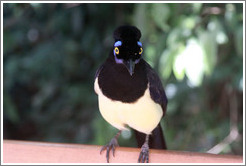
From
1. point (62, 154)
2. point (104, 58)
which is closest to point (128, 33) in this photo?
point (62, 154)

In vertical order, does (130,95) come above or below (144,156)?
above

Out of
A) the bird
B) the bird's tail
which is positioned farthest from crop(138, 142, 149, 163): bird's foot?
the bird's tail

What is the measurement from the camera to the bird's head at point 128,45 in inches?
65.2

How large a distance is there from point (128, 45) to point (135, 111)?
37cm

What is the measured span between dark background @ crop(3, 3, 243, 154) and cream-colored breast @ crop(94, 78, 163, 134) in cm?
35

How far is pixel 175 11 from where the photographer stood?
2635mm

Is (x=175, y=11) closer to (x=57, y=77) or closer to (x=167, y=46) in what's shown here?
(x=167, y=46)

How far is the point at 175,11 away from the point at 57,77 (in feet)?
5.23

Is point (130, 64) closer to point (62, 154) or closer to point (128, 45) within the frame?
point (128, 45)

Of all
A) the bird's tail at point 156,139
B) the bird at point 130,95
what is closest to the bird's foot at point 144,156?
the bird at point 130,95

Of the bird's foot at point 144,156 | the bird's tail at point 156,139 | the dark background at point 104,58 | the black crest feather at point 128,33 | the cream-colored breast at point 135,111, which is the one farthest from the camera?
the dark background at point 104,58

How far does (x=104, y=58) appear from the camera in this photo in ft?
11.2

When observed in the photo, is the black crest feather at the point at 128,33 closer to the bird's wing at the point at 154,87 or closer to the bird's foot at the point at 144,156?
the bird's wing at the point at 154,87

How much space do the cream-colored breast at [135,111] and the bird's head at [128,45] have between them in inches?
9.9
